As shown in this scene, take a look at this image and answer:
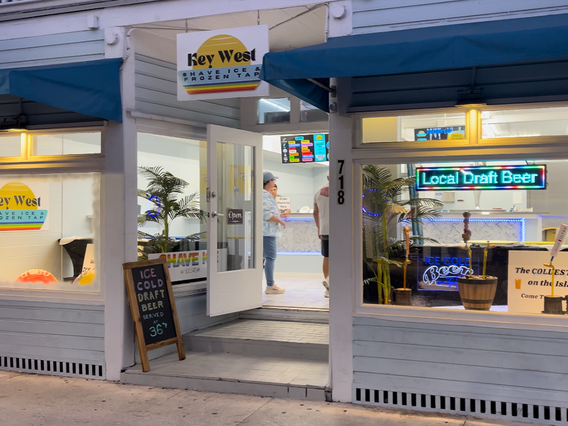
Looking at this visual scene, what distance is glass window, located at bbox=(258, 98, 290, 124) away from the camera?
6.77 meters

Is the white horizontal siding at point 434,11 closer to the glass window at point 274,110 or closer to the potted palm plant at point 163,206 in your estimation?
the glass window at point 274,110

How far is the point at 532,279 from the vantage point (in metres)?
4.49

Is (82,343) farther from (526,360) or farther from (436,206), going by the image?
(526,360)

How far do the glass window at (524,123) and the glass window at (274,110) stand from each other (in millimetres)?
2745

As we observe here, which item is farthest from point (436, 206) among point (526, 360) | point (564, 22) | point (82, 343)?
point (82, 343)

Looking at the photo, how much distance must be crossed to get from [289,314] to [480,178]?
289 cm

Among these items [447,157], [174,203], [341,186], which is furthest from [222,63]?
[174,203]

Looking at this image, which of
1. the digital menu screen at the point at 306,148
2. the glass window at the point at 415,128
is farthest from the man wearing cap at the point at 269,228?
the glass window at the point at 415,128

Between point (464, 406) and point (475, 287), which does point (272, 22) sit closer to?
point (475, 287)

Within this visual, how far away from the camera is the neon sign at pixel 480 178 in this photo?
4422mm

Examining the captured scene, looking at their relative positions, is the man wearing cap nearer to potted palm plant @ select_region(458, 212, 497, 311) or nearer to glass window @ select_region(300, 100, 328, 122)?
glass window @ select_region(300, 100, 328, 122)

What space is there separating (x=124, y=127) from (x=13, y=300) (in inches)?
80.6

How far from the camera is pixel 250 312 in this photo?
22.3ft

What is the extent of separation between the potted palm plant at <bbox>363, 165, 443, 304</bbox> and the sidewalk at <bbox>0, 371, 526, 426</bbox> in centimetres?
95
